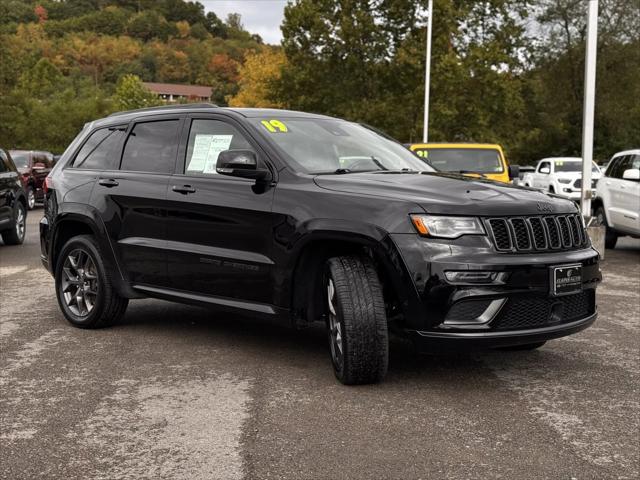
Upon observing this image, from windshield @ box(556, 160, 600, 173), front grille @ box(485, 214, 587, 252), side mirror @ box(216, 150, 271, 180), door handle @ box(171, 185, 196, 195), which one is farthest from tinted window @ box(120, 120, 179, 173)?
windshield @ box(556, 160, 600, 173)

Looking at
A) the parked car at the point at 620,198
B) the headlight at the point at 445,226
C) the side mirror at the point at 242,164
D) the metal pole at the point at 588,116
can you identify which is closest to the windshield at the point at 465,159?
the metal pole at the point at 588,116

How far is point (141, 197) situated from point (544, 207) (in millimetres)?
2974

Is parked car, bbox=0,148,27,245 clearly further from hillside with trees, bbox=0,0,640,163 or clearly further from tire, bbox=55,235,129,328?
hillside with trees, bbox=0,0,640,163

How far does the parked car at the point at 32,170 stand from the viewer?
24375 millimetres

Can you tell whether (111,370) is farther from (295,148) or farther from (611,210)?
(611,210)

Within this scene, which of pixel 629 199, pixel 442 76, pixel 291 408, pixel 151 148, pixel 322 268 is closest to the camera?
pixel 291 408

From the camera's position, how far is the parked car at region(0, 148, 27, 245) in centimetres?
1390

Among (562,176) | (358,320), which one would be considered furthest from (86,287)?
(562,176)

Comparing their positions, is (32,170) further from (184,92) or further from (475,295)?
(184,92)

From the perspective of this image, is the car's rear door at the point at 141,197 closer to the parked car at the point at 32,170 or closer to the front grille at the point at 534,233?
the front grille at the point at 534,233

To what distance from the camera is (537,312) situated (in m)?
4.94

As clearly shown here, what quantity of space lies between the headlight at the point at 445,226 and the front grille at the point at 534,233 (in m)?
0.10

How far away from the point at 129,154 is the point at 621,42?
46.9 metres

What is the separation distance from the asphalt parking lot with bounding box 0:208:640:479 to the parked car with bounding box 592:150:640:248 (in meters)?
6.56
